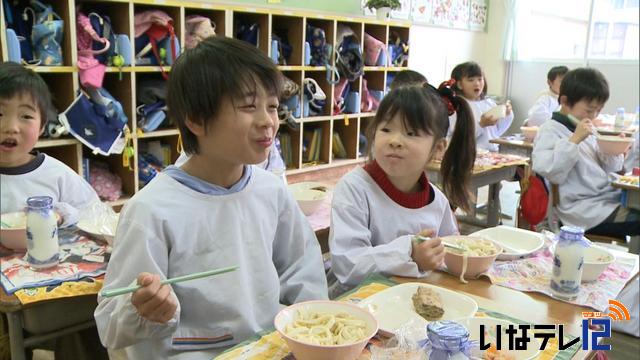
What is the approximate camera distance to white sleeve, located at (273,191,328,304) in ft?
4.73

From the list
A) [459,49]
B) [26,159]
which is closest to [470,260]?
[26,159]

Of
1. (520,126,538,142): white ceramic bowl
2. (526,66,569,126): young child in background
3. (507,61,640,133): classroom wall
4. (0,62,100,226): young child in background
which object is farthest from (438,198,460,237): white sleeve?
(507,61,640,133): classroom wall

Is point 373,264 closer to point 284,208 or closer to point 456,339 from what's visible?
point 284,208

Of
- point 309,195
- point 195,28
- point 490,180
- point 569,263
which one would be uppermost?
point 195,28

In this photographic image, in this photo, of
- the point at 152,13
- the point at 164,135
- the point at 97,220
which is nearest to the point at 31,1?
the point at 152,13

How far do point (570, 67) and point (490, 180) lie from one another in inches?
164

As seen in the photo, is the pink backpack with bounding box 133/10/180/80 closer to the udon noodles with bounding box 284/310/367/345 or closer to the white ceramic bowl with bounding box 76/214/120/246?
the white ceramic bowl with bounding box 76/214/120/246

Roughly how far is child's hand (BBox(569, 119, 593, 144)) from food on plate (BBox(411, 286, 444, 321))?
2218 millimetres

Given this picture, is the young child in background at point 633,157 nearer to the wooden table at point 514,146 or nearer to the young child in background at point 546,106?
the wooden table at point 514,146

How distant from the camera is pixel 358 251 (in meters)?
1.57

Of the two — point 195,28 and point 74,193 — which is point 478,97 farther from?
point 74,193

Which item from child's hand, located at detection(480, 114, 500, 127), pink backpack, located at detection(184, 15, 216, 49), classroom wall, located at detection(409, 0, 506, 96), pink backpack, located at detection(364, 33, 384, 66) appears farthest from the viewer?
classroom wall, located at detection(409, 0, 506, 96)

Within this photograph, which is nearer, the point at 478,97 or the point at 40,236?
the point at 40,236

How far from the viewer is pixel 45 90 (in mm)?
2092
